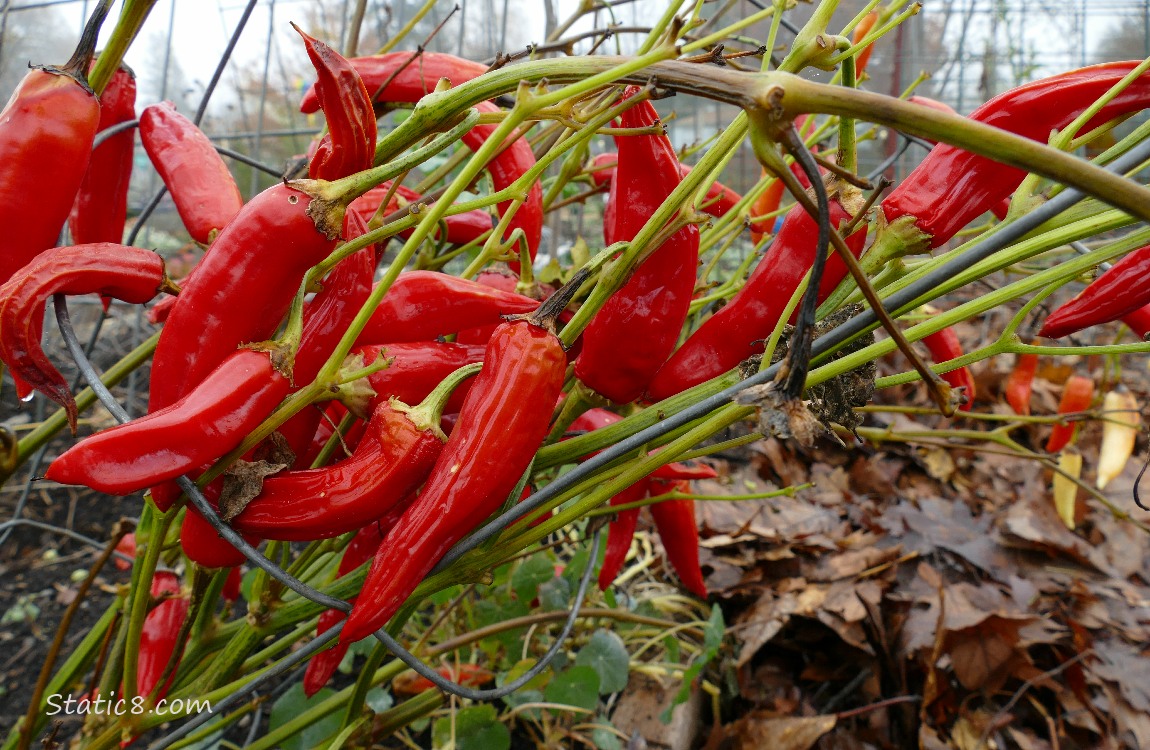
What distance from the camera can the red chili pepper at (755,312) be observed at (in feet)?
1.91

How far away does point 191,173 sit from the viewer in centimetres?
68

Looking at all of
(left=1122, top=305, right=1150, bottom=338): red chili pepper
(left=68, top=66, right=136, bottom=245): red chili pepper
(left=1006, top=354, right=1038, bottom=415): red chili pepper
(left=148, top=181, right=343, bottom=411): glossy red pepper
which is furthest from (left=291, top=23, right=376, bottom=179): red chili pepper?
A: (left=1006, top=354, right=1038, bottom=415): red chili pepper

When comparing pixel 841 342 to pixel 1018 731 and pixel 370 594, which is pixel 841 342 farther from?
pixel 1018 731

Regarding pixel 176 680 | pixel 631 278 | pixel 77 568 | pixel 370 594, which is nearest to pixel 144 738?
pixel 176 680

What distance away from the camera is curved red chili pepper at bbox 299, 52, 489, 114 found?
0.76m

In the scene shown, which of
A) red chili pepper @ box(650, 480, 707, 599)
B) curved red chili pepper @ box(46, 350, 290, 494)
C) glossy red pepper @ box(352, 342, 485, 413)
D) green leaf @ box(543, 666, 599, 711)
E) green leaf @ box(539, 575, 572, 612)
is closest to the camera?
curved red chili pepper @ box(46, 350, 290, 494)

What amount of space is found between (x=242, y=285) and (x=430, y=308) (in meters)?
0.16

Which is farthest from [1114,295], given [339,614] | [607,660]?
[607,660]

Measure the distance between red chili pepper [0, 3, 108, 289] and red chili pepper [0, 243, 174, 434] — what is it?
0.09m

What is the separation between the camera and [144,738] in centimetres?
126

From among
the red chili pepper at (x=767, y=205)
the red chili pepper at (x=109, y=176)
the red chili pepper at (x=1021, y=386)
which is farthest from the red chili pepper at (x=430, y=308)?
the red chili pepper at (x=1021, y=386)

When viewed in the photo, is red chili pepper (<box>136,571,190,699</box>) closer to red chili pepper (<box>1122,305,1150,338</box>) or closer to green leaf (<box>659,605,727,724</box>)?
green leaf (<box>659,605,727,724</box>)

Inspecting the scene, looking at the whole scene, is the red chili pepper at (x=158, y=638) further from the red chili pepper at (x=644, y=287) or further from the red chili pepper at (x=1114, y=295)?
the red chili pepper at (x=1114, y=295)

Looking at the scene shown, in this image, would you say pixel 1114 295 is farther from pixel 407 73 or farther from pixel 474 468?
pixel 407 73
